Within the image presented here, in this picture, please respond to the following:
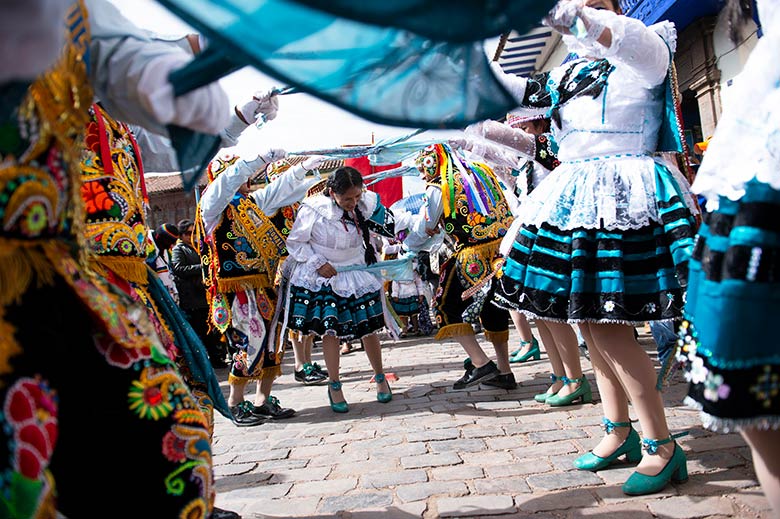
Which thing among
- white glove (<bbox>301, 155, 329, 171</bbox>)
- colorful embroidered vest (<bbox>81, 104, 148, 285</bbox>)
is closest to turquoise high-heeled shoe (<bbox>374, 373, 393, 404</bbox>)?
white glove (<bbox>301, 155, 329, 171</bbox>)

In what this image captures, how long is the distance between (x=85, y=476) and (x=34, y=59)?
80 centimetres

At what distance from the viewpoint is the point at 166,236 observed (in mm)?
8602

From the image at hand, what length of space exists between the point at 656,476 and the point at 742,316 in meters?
1.46

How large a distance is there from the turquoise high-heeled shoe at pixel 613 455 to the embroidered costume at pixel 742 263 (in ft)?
4.87

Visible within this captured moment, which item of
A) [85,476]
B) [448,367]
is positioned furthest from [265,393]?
[85,476]

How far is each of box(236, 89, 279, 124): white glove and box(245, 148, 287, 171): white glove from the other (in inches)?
100

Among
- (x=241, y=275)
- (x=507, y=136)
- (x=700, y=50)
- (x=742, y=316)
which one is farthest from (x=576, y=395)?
(x=700, y=50)

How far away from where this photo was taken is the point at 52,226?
1.22m

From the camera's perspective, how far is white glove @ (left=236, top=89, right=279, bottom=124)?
1.96 meters

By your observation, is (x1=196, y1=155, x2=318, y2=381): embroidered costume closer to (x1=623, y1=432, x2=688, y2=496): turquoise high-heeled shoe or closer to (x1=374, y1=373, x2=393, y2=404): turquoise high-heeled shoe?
(x1=374, y1=373, x2=393, y2=404): turquoise high-heeled shoe

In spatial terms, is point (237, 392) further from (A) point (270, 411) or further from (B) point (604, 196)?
(B) point (604, 196)

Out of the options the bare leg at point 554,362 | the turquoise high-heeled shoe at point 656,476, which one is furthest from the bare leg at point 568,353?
the turquoise high-heeled shoe at point 656,476

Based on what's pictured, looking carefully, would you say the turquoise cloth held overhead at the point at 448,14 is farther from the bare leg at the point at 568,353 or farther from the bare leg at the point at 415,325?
the bare leg at the point at 415,325

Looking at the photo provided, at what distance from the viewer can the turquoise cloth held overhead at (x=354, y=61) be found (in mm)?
1130
